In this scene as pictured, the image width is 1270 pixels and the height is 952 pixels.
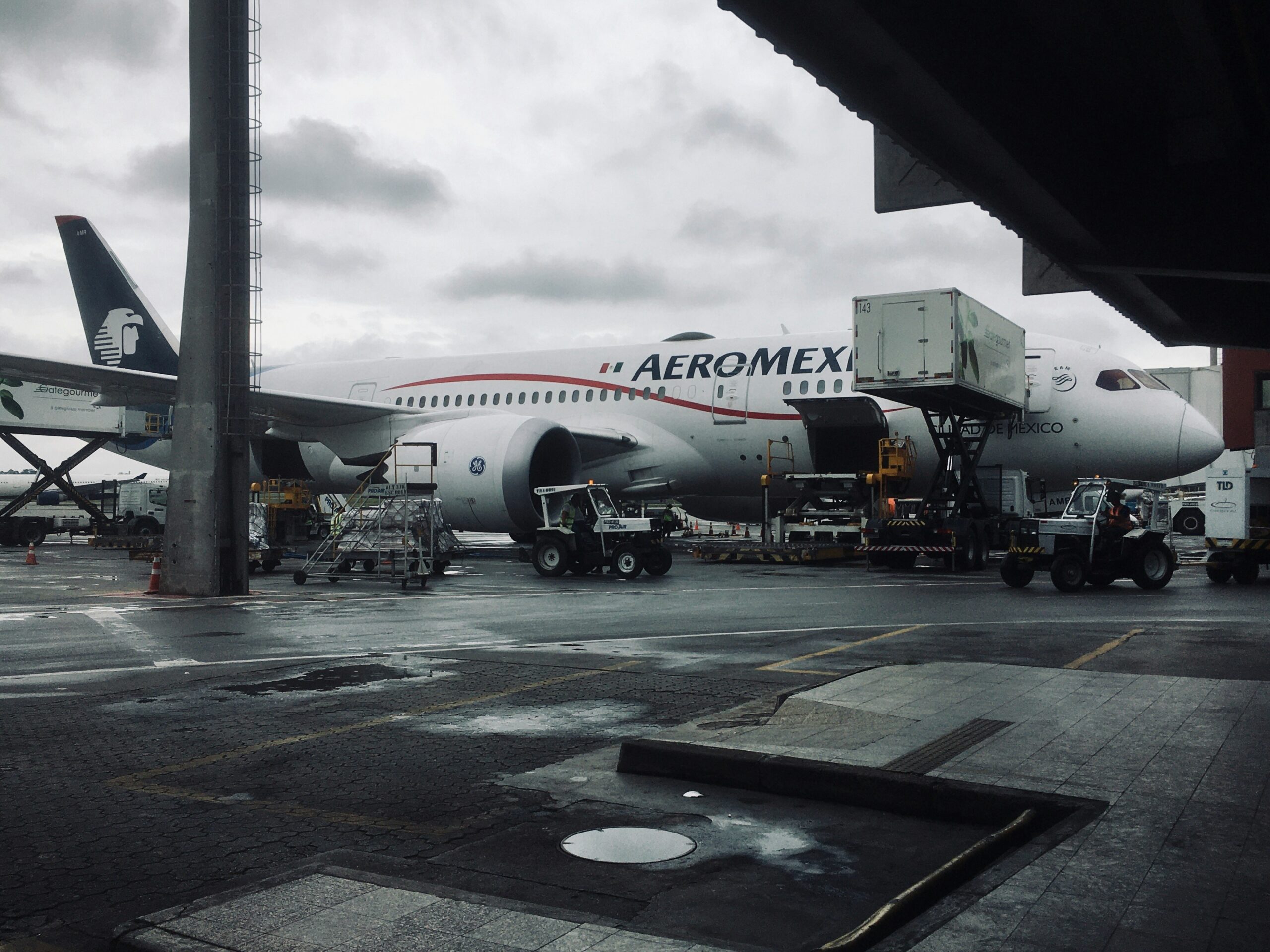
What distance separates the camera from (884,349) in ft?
64.0

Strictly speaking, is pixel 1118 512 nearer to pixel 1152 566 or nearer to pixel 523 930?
pixel 1152 566

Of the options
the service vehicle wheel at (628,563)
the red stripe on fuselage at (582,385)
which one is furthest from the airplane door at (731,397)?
the service vehicle wheel at (628,563)

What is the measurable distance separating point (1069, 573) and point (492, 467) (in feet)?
32.8

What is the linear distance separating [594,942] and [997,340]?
1883cm

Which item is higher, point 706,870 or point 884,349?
point 884,349

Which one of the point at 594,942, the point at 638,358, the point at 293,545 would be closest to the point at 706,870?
the point at 594,942

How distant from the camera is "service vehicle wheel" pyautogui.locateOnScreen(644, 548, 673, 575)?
19375 mm

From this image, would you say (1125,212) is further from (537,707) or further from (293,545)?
(293,545)

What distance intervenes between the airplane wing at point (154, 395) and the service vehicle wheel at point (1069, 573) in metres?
13.3

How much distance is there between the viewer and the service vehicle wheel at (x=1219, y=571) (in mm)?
18266

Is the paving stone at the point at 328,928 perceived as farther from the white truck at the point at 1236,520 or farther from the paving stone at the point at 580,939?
the white truck at the point at 1236,520

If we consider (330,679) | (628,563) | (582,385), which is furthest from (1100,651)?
(582,385)

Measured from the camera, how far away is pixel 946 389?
62.8 feet

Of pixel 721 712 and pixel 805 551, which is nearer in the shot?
pixel 721 712
